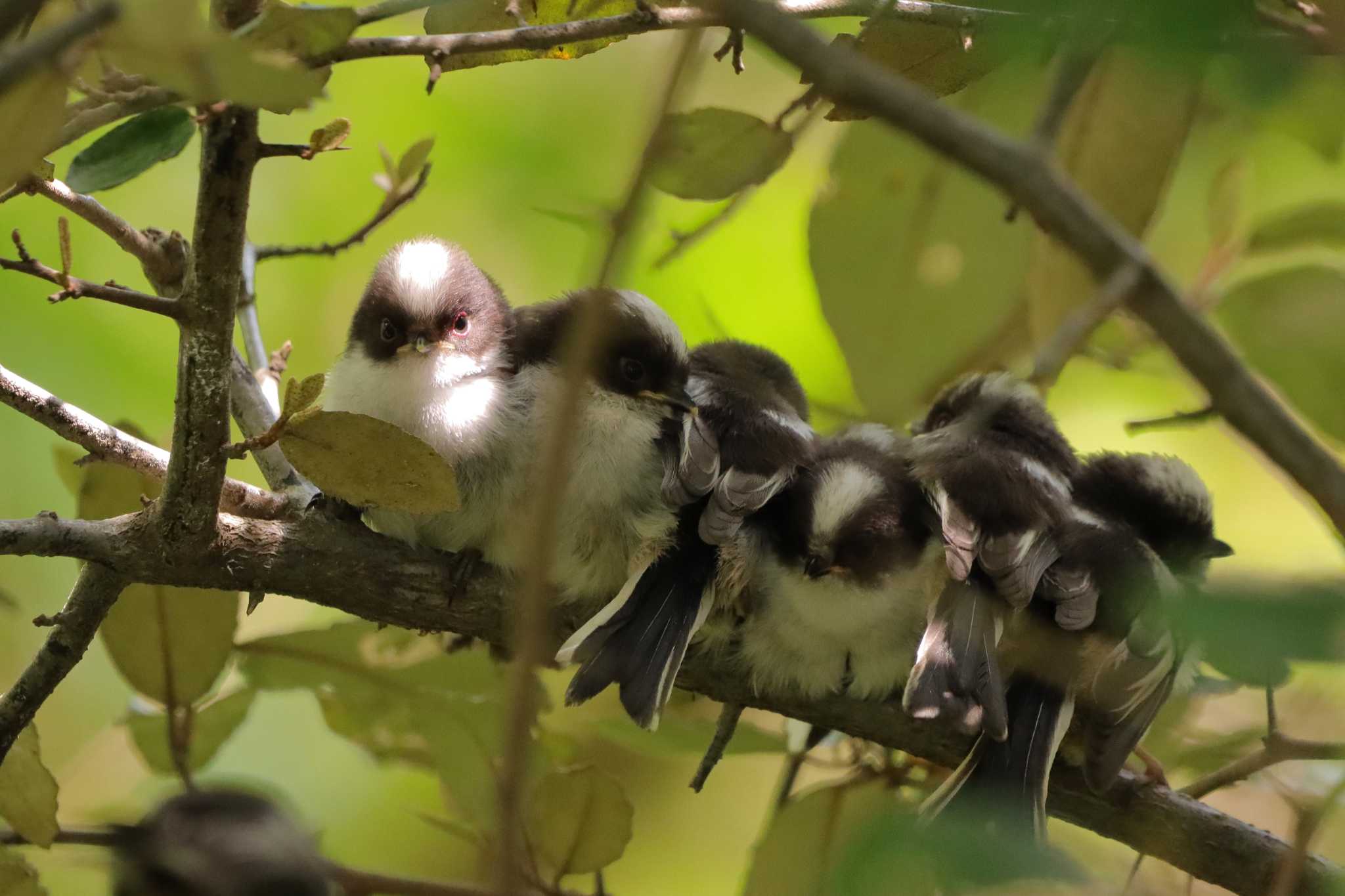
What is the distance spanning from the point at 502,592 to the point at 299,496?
38 cm

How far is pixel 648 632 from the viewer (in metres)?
1.75

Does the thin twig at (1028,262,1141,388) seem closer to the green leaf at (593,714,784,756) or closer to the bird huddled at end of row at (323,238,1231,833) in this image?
the bird huddled at end of row at (323,238,1231,833)

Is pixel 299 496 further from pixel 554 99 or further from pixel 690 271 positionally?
pixel 554 99

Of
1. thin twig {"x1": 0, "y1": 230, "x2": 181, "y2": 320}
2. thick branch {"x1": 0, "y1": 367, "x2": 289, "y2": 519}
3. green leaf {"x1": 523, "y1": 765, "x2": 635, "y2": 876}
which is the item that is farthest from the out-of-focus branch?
green leaf {"x1": 523, "y1": 765, "x2": 635, "y2": 876}

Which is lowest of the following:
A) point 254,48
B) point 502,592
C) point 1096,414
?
point 502,592

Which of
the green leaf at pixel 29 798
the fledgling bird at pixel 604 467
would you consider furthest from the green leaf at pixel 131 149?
the green leaf at pixel 29 798

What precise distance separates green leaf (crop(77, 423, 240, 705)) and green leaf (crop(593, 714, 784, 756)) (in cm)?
61

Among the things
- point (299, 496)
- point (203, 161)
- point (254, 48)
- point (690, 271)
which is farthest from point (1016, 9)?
point (690, 271)

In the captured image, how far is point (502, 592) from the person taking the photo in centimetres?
181

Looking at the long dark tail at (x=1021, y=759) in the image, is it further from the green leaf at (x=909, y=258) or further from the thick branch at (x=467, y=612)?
the green leaf at (x=909, y=258)

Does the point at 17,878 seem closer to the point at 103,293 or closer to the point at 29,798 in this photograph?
the point at 29,798

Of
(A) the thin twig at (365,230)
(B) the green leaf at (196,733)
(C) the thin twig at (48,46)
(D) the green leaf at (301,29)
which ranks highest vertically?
(A) the thin twig at (365,230)

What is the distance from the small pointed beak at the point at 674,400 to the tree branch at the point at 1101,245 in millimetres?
1294

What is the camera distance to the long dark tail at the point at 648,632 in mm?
1677
